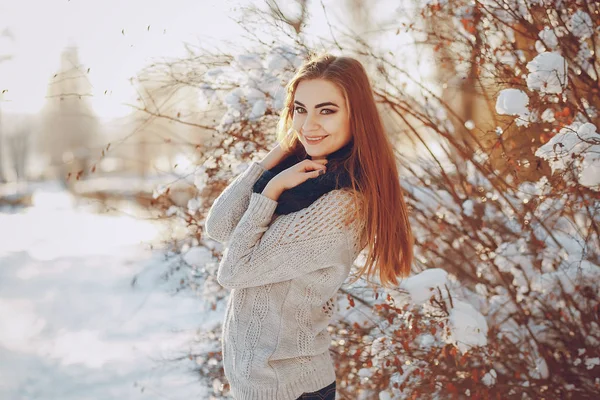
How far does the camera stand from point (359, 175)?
184 cm

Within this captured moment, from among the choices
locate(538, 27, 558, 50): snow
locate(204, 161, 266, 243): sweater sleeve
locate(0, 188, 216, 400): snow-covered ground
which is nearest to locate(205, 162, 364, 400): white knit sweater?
locate(204, 161, 266, 243): sweater sleeve

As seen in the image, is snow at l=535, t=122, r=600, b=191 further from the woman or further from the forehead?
the forehead

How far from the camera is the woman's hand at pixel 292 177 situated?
1830mm

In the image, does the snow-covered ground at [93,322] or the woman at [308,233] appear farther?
the snow-covered ground at [93,322]

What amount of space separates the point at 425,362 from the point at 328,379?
4.35 feet

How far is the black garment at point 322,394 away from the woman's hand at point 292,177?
0.58 metres

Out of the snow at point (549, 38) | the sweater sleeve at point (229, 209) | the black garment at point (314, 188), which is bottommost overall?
the sweater sleeve at point (229, 209)

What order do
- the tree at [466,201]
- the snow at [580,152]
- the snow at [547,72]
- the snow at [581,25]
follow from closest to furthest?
the snow at [580,152] → the snow at [547,72] → the snow at [581,25] → the tree at [466,201]

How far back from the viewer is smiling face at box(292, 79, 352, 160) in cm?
187

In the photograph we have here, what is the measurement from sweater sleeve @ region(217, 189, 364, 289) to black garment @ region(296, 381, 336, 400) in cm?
36

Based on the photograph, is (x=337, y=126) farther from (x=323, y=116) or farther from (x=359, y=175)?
(x=359, y=175)

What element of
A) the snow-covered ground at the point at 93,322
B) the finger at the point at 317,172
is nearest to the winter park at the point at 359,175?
the finger at the point at 317,172

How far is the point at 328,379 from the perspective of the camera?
6.36 ft

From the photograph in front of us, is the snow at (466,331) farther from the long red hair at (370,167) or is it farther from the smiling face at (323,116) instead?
the smiling face at (323,116)
